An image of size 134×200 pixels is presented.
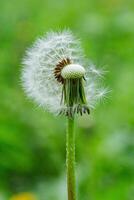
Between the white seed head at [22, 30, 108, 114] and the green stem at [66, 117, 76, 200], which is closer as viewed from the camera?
the green stem at [66, 117, 76, 200]

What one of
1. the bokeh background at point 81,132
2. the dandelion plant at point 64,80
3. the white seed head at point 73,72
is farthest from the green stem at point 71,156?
the bokeh background at point 81,132

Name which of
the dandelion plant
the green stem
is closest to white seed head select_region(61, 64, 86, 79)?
the dandelion plant

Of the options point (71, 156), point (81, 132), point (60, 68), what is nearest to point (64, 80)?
point (60, 68)

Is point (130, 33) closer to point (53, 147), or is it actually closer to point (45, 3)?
point (53, 147)

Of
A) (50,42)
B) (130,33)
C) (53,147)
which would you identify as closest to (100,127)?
(53,147)

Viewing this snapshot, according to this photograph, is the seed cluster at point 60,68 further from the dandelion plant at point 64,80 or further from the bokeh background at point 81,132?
the bokeh background at point 81,132

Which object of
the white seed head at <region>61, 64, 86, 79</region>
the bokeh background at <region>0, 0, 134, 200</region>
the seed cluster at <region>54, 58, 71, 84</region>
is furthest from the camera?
the bokeh background at <region>0, 0, 134, 200</region>

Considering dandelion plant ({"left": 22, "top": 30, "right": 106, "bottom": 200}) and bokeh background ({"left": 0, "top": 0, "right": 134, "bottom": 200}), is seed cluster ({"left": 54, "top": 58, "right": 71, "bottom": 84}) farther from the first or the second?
bokeh background ({"left": 0, "top": 0, "right": 134, "bottom": 200})
